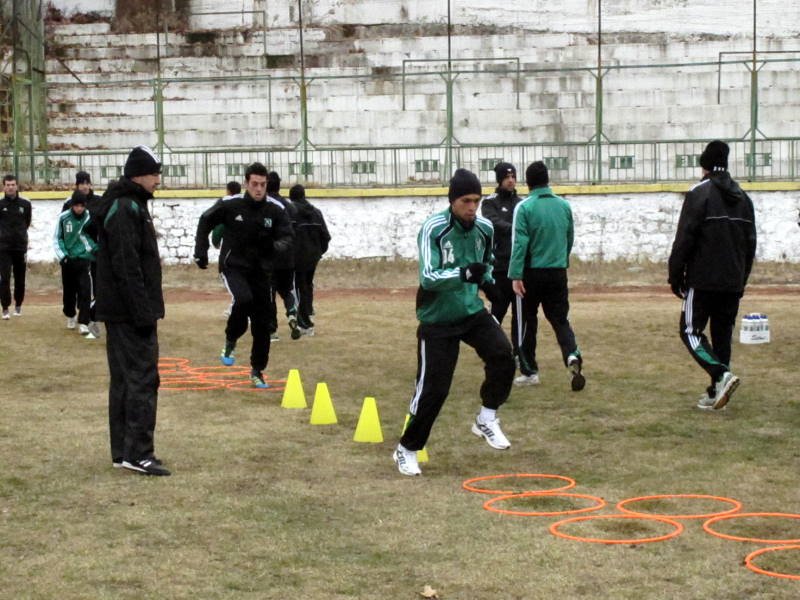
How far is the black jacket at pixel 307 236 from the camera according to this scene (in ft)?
55.5

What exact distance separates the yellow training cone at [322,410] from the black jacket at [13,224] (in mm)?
8955

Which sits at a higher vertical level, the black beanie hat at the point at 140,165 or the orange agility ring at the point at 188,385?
the black beanie hat at the point at 140,165

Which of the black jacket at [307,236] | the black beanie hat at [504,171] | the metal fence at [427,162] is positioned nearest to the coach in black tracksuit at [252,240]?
the black beanie hat at [504,171]

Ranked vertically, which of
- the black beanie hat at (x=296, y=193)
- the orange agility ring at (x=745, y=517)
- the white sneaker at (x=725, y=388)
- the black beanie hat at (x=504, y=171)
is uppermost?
the black beanie hat at (x=504, y=171)

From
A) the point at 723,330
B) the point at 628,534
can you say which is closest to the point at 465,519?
the point at 628,534

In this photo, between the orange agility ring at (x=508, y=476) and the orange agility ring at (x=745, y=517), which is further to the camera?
the orange agility ring at (x=508, y=476)

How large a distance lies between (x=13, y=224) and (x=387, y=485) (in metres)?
11.5

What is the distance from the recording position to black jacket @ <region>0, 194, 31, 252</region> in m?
18.3

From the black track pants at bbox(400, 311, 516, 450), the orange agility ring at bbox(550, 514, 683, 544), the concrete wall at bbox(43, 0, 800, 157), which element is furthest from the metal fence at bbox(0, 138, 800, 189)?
the orange agility ring at bbox(550, 514, 683, 544)

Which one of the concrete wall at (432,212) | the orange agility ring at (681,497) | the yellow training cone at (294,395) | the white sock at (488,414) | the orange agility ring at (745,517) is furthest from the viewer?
the concrete wall at (432,212)

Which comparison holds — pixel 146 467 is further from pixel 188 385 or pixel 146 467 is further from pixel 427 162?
pixel 427 162

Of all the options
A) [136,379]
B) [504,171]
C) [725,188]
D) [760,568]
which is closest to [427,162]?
[504,171]

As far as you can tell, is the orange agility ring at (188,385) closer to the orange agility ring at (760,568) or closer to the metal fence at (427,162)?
the orange agility ring at (760,568)

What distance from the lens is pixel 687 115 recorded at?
30.5 meters
